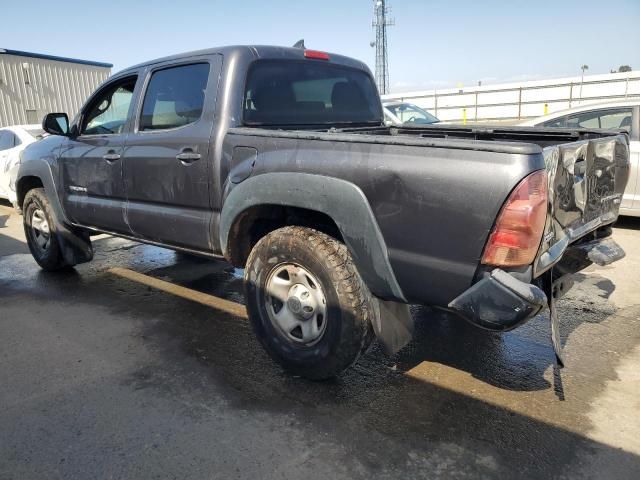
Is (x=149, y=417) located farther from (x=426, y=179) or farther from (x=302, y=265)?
(x=426, y=179)

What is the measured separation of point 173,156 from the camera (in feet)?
11.8

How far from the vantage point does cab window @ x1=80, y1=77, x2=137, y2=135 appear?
4.25m

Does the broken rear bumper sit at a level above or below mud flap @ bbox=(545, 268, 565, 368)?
above

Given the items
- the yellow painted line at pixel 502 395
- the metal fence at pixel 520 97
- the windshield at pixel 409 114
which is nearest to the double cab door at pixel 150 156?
the yellow painted line at pixel 502 395

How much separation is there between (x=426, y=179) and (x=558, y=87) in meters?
24.3

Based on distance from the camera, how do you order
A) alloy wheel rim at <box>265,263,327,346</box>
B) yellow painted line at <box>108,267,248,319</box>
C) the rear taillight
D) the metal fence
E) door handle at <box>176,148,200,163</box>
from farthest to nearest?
the metal fence → yellow painted line at <box>108,267,248,319</box> → door handle at <box>176,148,200,163</box> → alloy wheel rim at <box>265,263,327,346</box> → the rear taillight

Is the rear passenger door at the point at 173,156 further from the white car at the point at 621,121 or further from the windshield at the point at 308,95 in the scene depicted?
the white car at the point at 621,121

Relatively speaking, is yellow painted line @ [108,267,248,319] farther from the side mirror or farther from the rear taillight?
the rear taillight

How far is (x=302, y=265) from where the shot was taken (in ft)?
9.62

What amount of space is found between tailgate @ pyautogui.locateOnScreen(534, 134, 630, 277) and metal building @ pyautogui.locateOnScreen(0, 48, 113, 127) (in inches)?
676

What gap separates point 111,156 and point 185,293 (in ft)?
4.57

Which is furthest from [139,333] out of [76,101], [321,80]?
[76,101]

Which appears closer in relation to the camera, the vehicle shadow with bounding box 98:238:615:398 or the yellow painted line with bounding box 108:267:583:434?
the yellow painted line with bounding box 108:267:583:434

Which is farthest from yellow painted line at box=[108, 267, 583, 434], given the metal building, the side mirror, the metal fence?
the metal fence
